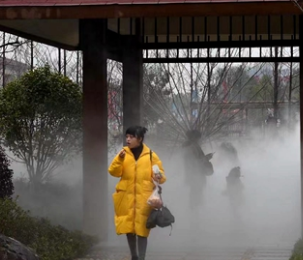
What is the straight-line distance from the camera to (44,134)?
14320 mm

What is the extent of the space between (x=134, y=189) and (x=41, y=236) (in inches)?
69.4

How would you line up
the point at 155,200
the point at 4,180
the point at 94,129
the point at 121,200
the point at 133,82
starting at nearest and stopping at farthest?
the point at 155,200 → the point at 121,200 → the point at 94,129 → the point at 4,180 → the point at 133,82

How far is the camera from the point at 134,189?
869 cm

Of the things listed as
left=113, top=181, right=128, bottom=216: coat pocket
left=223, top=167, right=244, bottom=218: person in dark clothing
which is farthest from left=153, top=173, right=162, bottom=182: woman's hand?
left=223, top=167, right=244, bottom=218: person in dark clothing

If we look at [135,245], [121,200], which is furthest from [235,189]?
[121,200]

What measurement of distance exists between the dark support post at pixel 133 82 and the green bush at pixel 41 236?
3.45 metres

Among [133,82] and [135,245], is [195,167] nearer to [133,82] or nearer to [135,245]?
[133,82]

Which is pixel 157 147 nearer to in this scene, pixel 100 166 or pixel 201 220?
pixel 201 220

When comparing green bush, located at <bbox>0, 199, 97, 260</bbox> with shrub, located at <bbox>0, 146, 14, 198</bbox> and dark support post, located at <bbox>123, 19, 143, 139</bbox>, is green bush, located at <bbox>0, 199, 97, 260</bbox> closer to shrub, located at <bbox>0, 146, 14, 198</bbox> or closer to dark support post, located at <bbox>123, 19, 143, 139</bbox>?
shrub, located at <bbox>0, 146, 14, 198</bbox>

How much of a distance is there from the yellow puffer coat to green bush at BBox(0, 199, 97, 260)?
110 cm

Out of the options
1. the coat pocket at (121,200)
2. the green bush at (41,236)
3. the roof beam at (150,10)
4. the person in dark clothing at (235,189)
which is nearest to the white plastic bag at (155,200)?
the coat pocket at (121,200)

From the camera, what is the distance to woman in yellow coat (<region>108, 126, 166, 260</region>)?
8656 mm

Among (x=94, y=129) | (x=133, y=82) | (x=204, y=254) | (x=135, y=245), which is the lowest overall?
(x=204, y=254)

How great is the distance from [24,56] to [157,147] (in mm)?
9324
